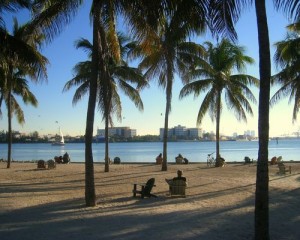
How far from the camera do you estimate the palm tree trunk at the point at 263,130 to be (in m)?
7.30

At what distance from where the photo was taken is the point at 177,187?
44.5 ft

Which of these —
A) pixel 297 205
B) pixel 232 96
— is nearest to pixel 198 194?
pixel 297 205

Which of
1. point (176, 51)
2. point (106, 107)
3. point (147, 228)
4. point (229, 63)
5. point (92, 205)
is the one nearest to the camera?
point (147, 228)

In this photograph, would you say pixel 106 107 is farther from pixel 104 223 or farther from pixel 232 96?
pixel 232 96

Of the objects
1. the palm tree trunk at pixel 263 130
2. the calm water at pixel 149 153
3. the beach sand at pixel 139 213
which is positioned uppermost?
the palm tree trunk at pixel 263 130

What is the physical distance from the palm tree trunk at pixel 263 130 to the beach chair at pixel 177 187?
6.25 m

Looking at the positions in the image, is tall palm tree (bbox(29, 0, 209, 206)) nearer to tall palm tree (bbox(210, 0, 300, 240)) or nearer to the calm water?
tall palm tree (bbox(210, 0, 300, 240))

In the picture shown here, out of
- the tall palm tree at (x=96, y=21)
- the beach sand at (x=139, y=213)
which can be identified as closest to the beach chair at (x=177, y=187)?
the beach sand at (x=139, y=213)

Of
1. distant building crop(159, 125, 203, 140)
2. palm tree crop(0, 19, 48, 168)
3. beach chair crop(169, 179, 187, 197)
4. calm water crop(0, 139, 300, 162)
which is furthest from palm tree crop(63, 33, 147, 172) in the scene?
distant building crop(159, 125, 203, 140)

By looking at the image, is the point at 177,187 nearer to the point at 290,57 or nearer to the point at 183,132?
the point at 290,57

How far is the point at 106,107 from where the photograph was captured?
13.3 metres

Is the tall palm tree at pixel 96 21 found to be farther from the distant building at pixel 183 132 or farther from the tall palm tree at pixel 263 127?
the distant building at pixel 183 132

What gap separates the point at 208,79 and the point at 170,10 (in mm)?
18248

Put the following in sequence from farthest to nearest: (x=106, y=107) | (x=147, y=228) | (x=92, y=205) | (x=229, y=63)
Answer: (x=229, y=63), (x=106, y=107), (x=92, y=205), (x=147, y=228)
